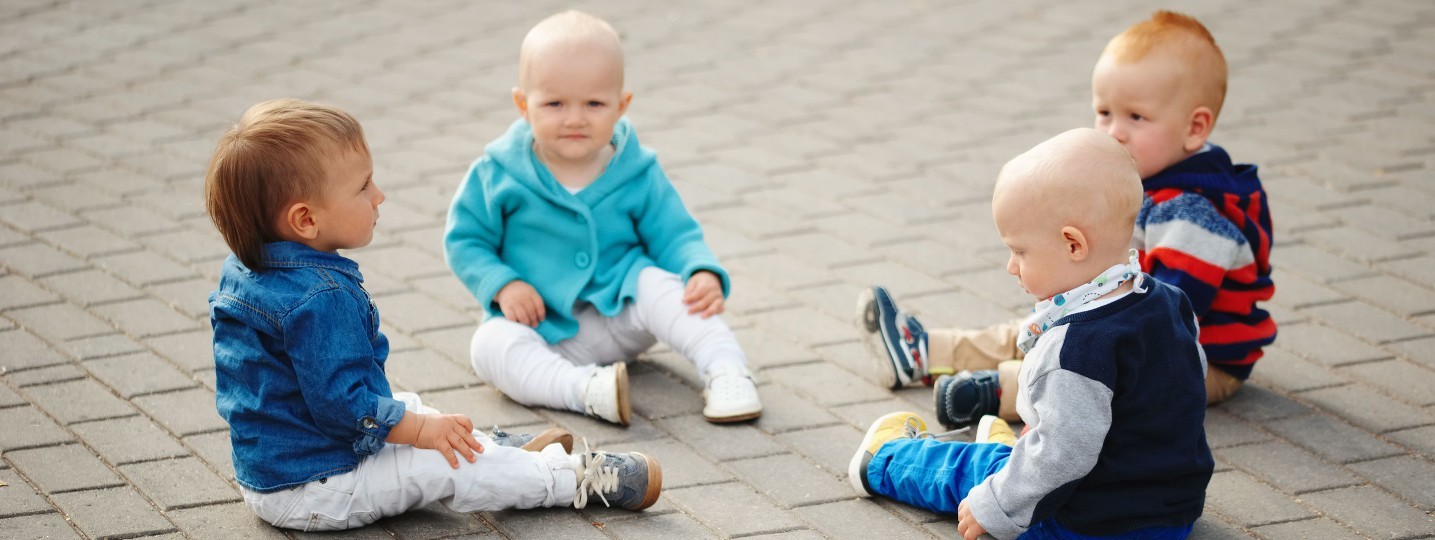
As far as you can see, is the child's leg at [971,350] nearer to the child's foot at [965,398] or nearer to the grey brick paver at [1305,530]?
the child's foot at [965,398]

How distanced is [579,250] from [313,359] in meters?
1.26

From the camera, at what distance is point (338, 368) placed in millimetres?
3045

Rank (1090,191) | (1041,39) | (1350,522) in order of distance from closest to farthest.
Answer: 1. (1090,191)
2. (1350,522)
3. (1041,39)

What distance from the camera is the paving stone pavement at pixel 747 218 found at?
354cm

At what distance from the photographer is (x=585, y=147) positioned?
405 cm

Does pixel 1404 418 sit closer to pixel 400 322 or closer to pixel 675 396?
pixel 675 396

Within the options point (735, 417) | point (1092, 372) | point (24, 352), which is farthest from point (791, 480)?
point (24, 352)

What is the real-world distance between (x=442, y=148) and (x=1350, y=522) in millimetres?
4138

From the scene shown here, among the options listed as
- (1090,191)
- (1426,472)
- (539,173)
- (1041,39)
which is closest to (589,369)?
(539,173)

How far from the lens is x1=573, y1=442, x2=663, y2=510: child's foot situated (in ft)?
11.0

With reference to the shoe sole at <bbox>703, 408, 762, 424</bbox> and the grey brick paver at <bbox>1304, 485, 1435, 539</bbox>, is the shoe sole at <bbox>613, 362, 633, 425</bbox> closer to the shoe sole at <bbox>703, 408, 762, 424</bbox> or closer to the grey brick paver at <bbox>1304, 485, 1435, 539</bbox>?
the shoe sole at <bbox>703, 408, 762, 424</bbox>

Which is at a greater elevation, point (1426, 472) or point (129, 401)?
point (129, 401)

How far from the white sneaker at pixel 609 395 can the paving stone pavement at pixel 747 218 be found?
2.8 inches

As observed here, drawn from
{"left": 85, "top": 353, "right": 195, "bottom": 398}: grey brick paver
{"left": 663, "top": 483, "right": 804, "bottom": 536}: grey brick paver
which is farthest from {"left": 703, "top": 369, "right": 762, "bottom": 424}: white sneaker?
{"left": 85, "top": 353, "right": 195, "bottom": 398}: grey brick paver
